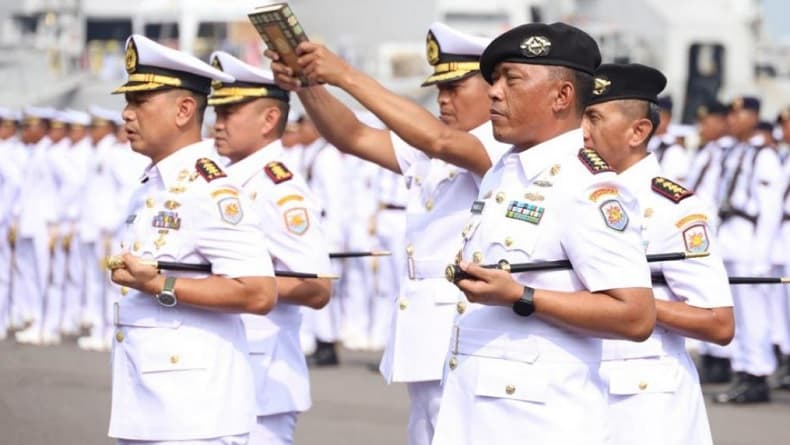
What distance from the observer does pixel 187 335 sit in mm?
5461

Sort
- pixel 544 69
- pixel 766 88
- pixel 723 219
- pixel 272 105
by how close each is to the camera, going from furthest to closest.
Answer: pixel 766 88 < pixel 723 219 < pixel 272 105 < pixel 544 69

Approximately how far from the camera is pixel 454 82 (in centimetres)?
661

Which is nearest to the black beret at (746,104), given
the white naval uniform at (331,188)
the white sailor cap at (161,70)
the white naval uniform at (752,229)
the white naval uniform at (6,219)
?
the white naval uniform at (752,229)

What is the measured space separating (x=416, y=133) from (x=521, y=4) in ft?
123

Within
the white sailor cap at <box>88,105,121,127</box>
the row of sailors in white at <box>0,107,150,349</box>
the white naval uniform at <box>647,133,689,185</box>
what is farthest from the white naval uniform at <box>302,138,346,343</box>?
the white naval uniform at <box>647,133,689,185</box>

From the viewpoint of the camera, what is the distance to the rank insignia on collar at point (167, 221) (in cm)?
548

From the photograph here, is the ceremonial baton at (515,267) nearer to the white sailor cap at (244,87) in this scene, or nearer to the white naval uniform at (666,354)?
the white naval uniform at (666,354)

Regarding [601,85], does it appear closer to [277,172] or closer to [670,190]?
[670,190]

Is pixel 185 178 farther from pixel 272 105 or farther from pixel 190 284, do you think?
pixel 272 105

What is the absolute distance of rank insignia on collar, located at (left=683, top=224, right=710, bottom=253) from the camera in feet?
19.0

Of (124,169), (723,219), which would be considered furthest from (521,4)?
(723,219)

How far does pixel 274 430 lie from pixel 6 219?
38.7 ft

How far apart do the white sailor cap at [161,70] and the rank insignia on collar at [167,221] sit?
1.55ft

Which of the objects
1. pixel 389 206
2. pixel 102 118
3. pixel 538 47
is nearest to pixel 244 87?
pixel 538 47
